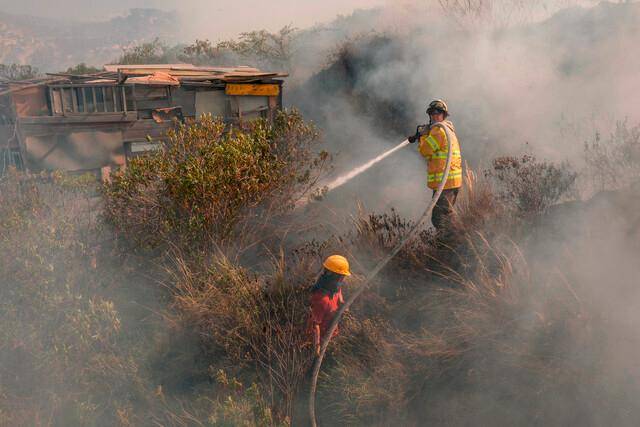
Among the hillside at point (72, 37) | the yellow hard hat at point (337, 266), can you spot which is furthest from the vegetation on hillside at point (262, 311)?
the hillside at point (72, 37)

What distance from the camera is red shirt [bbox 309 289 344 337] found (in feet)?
13.8

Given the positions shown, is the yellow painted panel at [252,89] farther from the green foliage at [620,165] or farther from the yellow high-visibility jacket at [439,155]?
the green foliage at [620,165]

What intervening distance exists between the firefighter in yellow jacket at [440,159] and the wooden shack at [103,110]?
4113mm

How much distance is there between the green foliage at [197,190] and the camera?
188 inches

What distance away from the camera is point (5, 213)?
15.3ft

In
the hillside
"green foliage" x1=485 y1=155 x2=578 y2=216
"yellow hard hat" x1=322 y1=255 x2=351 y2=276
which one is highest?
"green foliage" x1=485 y1=155 x2=578 y2=216

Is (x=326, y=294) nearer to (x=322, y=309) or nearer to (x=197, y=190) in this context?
(x=322, y=309)

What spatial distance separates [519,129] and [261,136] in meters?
5.85

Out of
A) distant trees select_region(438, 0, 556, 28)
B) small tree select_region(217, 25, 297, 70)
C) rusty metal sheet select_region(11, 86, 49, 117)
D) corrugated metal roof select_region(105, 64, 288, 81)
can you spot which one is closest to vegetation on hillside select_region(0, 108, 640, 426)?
rusty metal sheet select_region(11, 86, 49, 117)

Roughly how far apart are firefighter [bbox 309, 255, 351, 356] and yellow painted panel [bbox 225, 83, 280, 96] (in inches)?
256

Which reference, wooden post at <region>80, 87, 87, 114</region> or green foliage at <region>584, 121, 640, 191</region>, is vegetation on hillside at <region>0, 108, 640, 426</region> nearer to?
green foliage at <region>584, 121, 640, 191</region>

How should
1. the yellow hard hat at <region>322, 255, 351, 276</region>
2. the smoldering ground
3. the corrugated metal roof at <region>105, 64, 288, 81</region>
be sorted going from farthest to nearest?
the corrugated metal roof at <region>105, 64, 288, 81</region>, the yellow hard hat at <region>322, 255, 351, 276</region>, the smoldering ground

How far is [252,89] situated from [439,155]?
230 inches

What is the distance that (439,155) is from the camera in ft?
16.7
